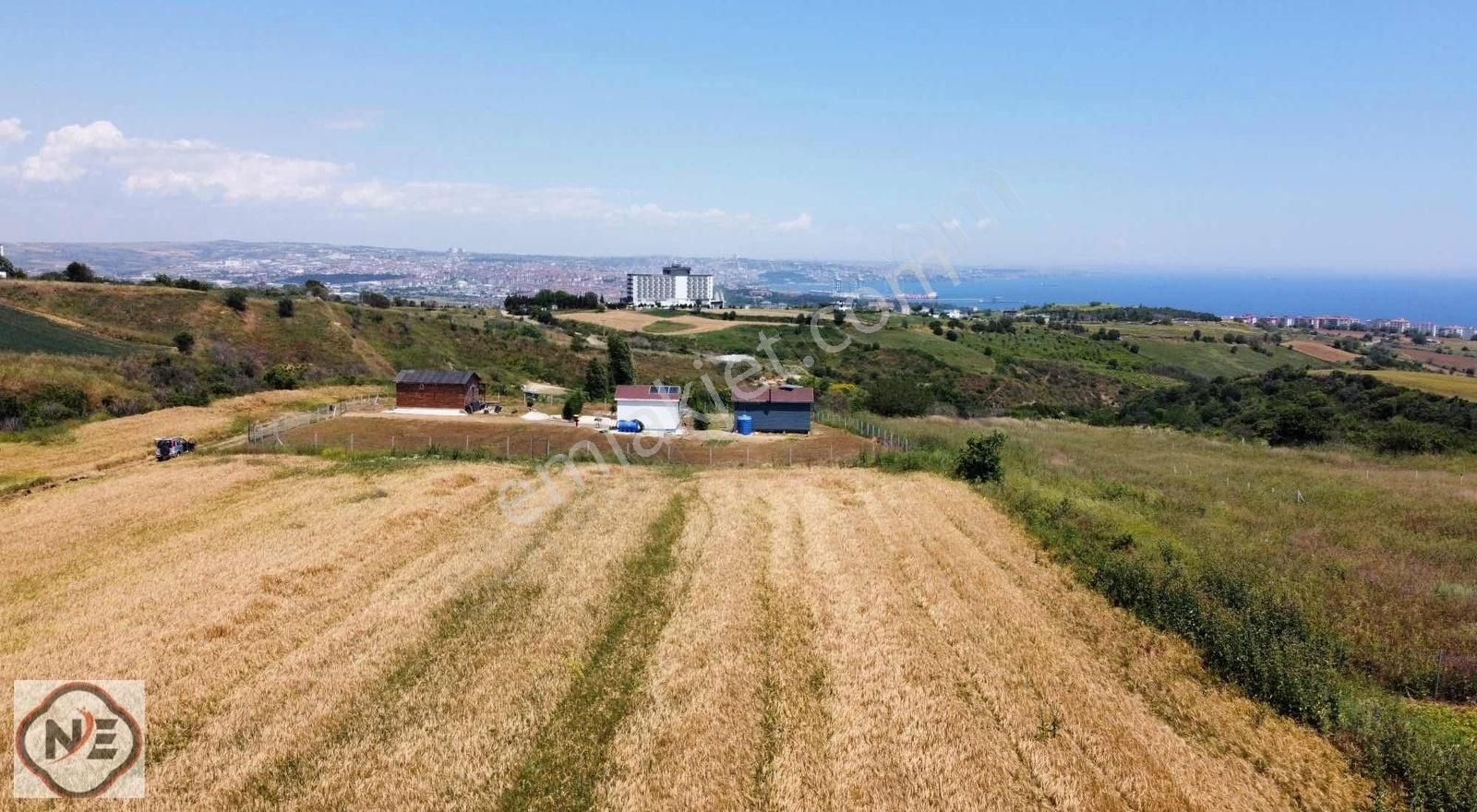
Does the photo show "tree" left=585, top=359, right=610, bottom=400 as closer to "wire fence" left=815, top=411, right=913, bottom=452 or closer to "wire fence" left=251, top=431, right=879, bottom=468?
"wire fence" left=251, top=431, right=879, bottom=468

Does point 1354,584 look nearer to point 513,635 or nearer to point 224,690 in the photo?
point 513,635

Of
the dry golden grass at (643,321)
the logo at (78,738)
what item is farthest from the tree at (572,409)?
the dry golden grass at (643,321)

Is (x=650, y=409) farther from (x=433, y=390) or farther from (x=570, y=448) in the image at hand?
(x=433, y=390)

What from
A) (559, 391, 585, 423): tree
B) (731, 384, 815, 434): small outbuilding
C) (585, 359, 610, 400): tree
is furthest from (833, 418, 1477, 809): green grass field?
(585, 359, 610, 400): tree

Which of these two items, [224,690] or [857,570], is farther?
[857,570]

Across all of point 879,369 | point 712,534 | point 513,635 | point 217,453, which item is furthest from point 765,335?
point 513,635

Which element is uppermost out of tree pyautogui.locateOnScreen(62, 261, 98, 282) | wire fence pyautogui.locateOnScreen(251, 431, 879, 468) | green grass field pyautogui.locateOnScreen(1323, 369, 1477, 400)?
tree pyautogui.locateOnScreen(62, 261, 98, 282)
